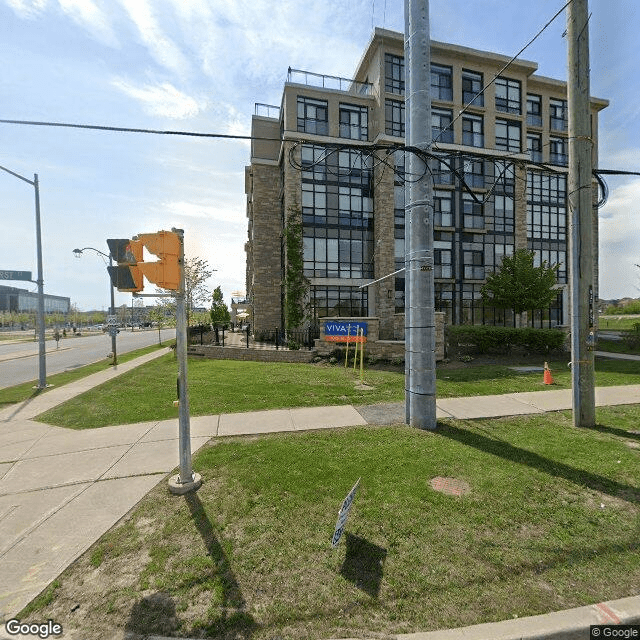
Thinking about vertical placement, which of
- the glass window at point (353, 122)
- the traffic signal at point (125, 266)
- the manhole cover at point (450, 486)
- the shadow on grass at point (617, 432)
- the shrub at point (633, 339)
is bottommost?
the manhole cover at point (450, 486)

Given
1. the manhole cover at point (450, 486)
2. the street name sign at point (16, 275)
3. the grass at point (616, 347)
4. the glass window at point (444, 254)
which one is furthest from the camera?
the glass window at point (444, 254)

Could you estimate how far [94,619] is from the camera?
8.04ft

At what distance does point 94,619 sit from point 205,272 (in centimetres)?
2589

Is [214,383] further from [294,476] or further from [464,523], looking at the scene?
[464,523]

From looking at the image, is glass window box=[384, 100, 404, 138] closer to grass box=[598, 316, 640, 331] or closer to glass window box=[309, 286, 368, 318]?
glass window box=[309, 286, 368, 318]

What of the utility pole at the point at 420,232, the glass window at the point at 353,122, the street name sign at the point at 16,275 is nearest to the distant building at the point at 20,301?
the glass window at the point at 353,122

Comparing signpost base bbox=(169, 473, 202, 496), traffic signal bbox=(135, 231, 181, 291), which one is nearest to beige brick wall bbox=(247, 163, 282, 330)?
signpost base bbox=(169, 473, 202, 496)

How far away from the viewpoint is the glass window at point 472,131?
2603 centimetres

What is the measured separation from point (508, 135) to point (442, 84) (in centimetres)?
693

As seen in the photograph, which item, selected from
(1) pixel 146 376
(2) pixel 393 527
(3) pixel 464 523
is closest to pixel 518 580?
(3) pixel 464 523

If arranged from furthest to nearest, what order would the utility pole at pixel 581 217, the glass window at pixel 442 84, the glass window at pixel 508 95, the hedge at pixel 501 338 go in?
the glass window at pixel 508 95, the glass window at pixel 442 84, the hedge at pixel 501 338, the utility pole at pixel 581 217

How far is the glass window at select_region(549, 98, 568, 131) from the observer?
1174 inches

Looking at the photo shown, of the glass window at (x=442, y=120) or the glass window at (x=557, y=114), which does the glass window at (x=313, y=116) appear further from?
the glass window at (x=557, y=114)

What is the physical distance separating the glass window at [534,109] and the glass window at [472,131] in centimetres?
683
